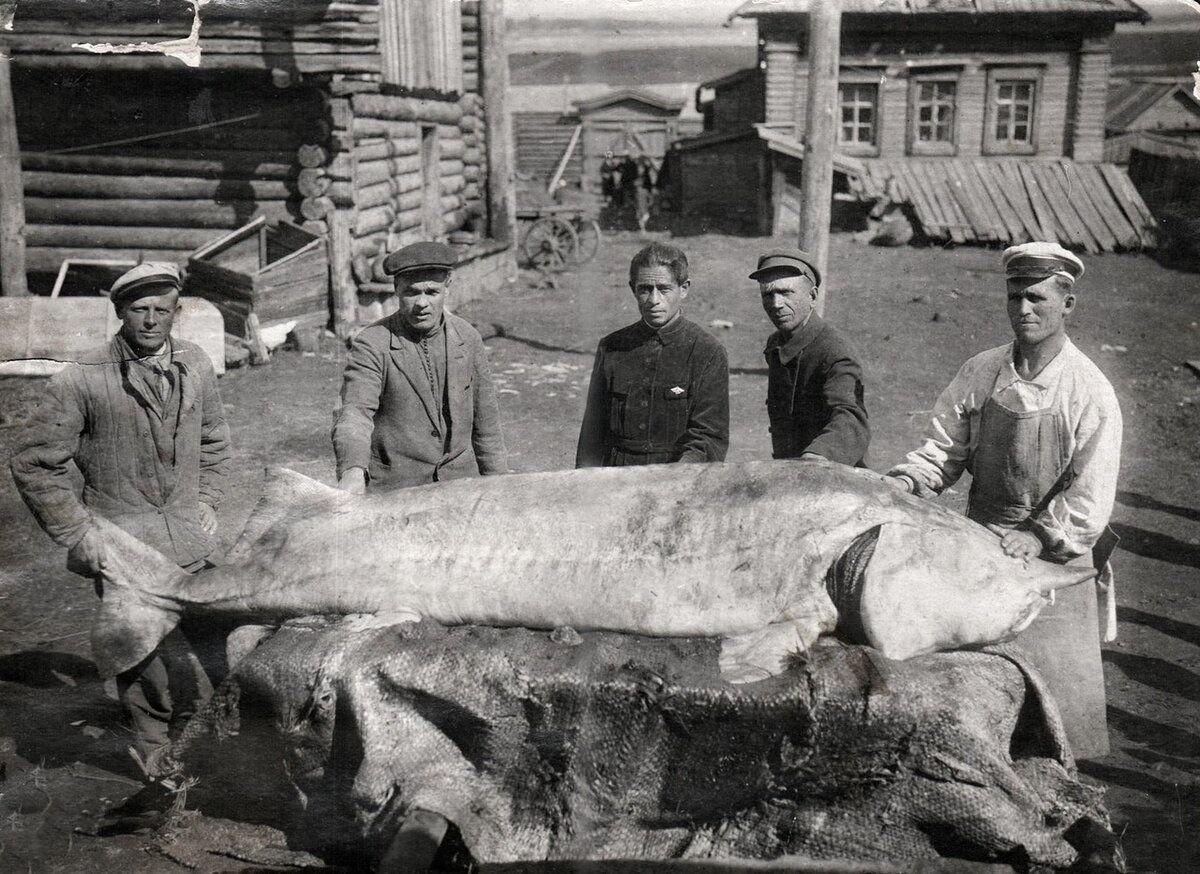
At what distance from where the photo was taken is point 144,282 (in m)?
3.45

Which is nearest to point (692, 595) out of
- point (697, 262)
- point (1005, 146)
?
point (697, 262)

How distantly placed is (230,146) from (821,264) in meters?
6.97

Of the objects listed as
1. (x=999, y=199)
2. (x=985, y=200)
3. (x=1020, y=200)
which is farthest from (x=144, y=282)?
(x=1020, y=200)

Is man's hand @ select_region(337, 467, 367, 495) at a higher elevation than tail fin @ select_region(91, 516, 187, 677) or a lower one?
higher

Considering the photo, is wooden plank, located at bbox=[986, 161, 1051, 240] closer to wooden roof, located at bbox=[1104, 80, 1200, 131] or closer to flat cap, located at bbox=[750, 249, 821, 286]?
wooden roof, located at bbox=[1104, 80, 1200, 131]

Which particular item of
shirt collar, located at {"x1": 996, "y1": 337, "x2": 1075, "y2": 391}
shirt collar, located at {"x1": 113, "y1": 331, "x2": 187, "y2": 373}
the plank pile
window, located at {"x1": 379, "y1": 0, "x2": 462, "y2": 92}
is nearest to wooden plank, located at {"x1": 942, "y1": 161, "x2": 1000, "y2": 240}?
the plank pile

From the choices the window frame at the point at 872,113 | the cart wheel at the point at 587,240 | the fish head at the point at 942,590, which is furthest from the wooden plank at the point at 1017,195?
the fish head at the point at 942,590

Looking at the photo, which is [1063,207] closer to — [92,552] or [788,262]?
[788,262]

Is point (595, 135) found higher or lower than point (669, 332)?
higher

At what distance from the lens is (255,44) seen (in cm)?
1030

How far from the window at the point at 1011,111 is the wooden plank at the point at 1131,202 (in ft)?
4.94

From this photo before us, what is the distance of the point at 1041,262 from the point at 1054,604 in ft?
3.47

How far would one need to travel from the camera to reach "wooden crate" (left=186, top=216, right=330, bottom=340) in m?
10.1

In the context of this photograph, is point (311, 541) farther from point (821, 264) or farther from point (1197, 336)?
point (1197, 336)
